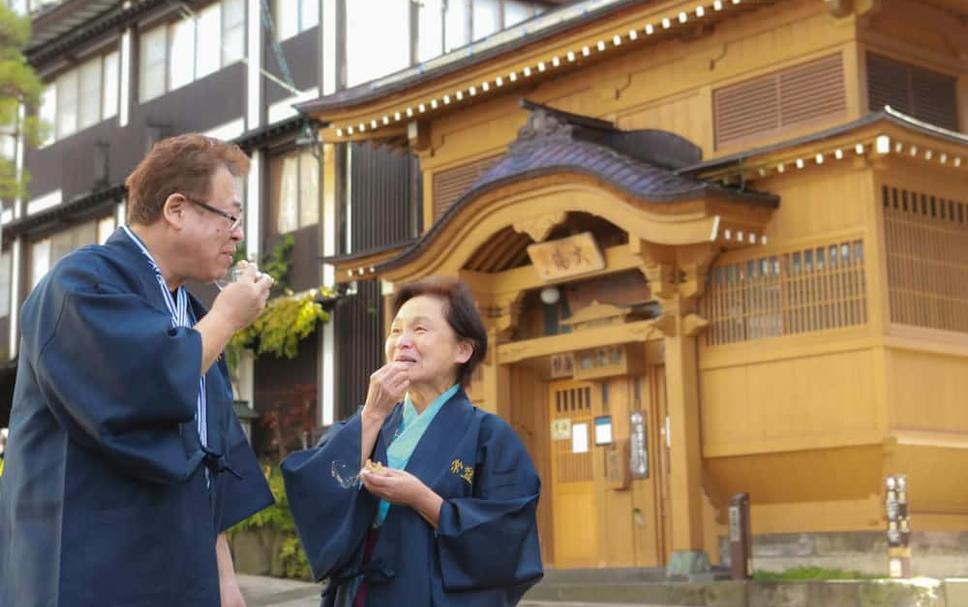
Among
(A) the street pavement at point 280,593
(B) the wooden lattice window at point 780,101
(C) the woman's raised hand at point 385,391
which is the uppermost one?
A: (B) the wooden lattice window at point 780,101

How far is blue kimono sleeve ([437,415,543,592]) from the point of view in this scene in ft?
14.0

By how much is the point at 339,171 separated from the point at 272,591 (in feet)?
20.7

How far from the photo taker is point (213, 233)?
3.54m

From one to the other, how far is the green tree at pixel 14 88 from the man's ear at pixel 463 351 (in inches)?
619

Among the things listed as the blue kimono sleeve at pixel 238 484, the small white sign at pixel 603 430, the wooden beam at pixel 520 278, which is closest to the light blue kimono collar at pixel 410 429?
the blue kimono sleeve at pixel 238 484

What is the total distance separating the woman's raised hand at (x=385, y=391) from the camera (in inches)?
169

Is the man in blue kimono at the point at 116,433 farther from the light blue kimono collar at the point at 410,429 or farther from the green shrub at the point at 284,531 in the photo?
the green shrub at the point at 284,531

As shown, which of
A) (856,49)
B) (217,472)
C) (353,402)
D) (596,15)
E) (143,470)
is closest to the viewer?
(143,470)

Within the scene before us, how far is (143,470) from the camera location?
10.5 feet

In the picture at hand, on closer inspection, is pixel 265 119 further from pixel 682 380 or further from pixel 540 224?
pixel 682 380

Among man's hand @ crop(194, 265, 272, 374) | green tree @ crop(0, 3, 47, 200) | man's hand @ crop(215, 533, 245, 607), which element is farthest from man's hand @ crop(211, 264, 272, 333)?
green tree @ crop(0, 3, 47, 200)

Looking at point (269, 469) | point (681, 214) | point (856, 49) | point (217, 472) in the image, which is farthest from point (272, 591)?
point (217, 472)

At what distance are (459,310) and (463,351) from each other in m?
0.14

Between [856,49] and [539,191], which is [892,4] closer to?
[856,49]
